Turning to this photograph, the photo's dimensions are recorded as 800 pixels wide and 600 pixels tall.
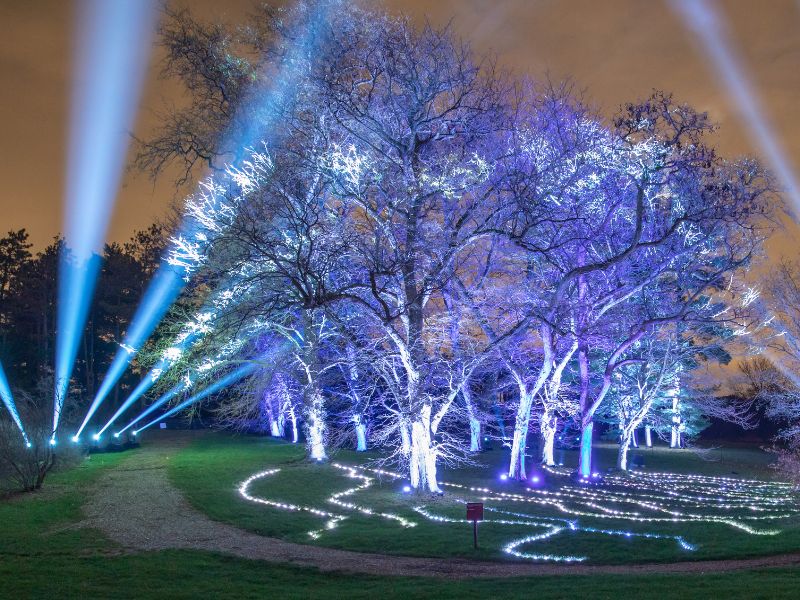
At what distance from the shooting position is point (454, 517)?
17500 millimetres

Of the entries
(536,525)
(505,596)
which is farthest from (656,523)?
(505,596)

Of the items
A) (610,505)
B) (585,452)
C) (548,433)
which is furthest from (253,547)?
(548,433)

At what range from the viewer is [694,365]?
44625mm

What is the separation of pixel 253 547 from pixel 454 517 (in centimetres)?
552

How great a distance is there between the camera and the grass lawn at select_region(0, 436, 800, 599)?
32.1 ft

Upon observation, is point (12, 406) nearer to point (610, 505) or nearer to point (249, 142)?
point (249, 142)

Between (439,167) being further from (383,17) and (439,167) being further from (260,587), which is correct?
(260,587)

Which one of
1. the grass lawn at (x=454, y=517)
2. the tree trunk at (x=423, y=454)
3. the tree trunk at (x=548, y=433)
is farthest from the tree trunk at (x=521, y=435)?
the tree trunk at (x=423, y=454)

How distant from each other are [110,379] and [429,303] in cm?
3300

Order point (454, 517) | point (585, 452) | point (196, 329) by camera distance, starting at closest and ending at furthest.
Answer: point (454, 517) < point (196, 329) < point (585, 452)

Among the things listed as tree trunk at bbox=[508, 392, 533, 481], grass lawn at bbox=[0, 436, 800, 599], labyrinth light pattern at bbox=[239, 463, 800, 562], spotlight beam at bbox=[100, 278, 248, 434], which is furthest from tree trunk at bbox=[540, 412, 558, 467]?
grass lawn at bbox=[0, 436, 800, 599]

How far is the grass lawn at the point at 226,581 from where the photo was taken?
9797mm

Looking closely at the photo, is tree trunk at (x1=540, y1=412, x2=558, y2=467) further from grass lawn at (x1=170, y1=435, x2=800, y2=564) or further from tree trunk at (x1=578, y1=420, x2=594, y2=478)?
grass lawn at (x1=170, y1=435, x2=800, y2=564)

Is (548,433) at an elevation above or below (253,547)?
above
